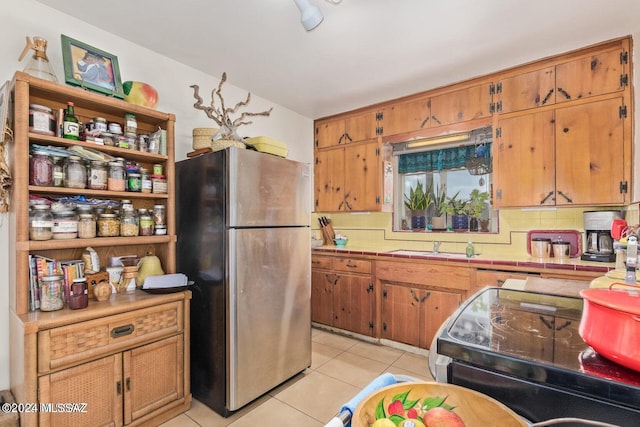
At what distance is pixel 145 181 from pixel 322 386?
6.40ft

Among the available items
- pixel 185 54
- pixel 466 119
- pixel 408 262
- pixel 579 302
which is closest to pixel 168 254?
pixel 185 54

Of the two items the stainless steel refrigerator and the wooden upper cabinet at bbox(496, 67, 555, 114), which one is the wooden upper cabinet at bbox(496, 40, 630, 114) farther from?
the stainless steel refrigerator

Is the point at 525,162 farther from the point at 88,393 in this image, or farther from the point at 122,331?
the point at 88,393

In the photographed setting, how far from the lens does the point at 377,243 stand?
145 inches

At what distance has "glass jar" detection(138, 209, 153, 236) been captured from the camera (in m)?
1.97

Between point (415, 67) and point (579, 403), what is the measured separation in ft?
8.51

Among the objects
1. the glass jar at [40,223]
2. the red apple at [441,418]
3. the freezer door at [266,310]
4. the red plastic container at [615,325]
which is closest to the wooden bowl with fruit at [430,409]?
the red apple at [441,418]

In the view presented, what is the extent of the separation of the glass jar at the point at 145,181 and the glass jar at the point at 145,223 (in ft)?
0.47

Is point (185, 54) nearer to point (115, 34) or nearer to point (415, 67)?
point (115, 34)

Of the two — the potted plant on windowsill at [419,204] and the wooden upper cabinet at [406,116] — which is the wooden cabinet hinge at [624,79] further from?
the potted plant on windowsill at [419,204]

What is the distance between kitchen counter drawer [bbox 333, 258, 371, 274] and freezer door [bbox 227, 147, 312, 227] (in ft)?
3.23

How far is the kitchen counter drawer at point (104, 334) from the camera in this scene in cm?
140

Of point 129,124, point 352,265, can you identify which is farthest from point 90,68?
point 352,265

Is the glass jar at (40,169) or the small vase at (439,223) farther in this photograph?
the small vase at (439,223)
